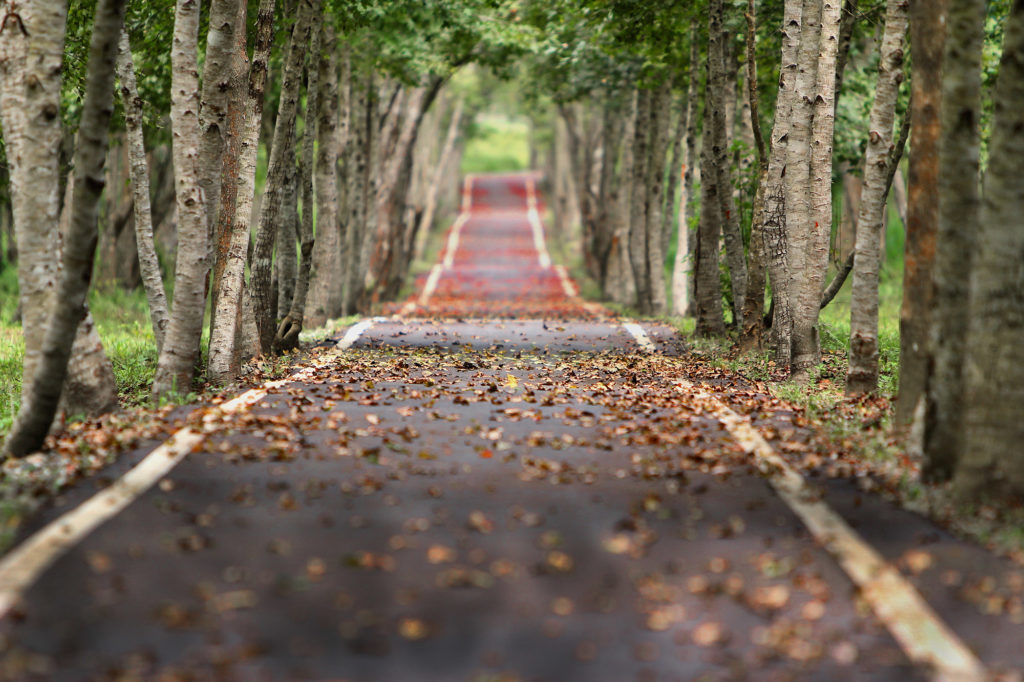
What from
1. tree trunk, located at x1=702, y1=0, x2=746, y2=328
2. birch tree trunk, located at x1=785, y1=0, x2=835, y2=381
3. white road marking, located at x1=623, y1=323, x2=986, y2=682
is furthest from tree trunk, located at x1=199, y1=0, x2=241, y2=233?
tree trunk, located at x1=702, y1=0, x2=746, y2=328

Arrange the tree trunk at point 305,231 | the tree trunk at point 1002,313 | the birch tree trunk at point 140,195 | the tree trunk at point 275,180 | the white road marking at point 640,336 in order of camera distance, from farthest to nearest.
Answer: the white road marking at point 640,336 → the tree trunk at point 305,231 → the tree trunk at point 275,180 → the birch tree trunk at point 140,195 → the tree trunk at point 1002,313

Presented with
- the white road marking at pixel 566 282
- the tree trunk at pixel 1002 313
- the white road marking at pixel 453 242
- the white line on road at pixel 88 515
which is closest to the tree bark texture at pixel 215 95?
the white line on road at pixel 88 515

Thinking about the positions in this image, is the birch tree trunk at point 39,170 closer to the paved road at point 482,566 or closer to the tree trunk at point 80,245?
the tree trunk at point 80,245

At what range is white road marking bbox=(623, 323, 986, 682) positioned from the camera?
462cm

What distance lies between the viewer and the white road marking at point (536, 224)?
47.3 m

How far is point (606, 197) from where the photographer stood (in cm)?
3139

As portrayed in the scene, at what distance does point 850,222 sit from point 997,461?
940 inches

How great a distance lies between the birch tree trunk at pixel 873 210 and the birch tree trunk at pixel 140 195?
7.43 metres

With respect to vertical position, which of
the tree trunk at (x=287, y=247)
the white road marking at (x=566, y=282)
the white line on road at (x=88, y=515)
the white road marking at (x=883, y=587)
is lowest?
the white road marking at (x=566, y=282)

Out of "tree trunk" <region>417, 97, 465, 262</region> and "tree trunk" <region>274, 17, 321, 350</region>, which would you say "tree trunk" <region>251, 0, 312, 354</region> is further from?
"tree trunk" <region>417, 97, 465, 262</region>

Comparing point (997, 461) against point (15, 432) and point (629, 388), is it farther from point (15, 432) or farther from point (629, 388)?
point (15, 432)

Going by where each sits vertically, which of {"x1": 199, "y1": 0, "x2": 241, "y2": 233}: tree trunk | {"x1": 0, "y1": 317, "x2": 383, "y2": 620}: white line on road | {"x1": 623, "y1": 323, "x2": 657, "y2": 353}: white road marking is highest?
{"x1": 199, "y1": 0, "x2": 241, "y2": 233}: tree trunk

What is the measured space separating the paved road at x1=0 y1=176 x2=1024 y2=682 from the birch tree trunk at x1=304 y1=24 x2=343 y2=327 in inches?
373

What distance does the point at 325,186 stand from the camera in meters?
18.6
